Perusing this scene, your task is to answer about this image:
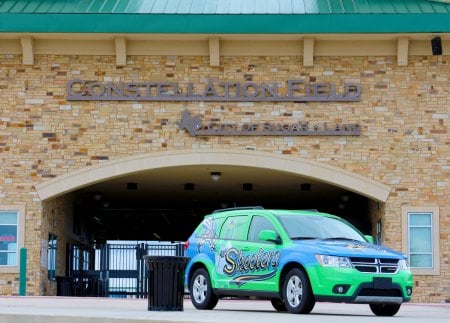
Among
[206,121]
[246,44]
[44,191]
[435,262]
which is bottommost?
[435,262]

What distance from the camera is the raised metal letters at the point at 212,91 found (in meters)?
27.4

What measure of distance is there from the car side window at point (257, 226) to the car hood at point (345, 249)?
0.99m

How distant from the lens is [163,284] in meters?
16.2

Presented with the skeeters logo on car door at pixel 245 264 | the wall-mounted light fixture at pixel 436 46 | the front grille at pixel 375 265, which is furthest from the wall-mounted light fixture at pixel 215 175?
the front grille at pixel 375 265

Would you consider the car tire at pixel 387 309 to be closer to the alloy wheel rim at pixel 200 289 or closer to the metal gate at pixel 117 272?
the alloy wheel rim at pixel 200 289

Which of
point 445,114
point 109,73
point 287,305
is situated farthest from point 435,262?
point 287,305

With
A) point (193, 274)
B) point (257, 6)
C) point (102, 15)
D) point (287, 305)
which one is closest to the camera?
point (287, 305)

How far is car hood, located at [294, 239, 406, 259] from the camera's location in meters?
15.9

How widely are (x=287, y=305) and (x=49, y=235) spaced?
45.9 ft

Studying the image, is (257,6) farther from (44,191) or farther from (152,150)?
(44,191)

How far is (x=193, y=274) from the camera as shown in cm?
1852

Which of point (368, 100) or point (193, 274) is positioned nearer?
point (193, 274)

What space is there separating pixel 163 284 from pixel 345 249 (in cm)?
276

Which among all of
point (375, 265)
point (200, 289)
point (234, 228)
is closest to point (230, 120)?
point (234, 228)
